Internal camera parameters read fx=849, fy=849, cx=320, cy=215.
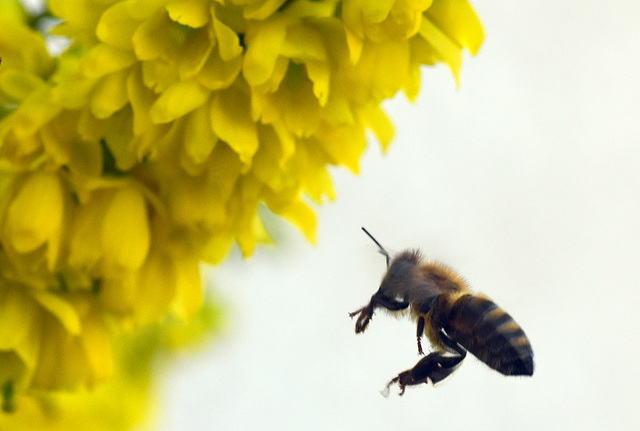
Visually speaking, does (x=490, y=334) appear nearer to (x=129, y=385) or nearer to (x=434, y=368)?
(x=434, y=368)

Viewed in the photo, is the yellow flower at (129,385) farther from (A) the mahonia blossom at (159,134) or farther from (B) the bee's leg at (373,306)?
(B) the bee's leg at (373,306)

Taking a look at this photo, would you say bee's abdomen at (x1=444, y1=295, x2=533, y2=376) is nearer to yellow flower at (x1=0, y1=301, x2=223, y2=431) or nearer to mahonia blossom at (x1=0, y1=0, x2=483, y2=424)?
mahonia blossom at (x1=0, y1=0, x2=483, y2=424)


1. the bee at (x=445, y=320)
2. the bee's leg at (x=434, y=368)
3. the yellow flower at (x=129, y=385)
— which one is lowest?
the yellow flower at (x=129, y=385)

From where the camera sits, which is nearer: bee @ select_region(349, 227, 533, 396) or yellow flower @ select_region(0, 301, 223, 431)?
bee @ select_region(349, 227, 533, 396)

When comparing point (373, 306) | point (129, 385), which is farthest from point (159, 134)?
point (129, 385)

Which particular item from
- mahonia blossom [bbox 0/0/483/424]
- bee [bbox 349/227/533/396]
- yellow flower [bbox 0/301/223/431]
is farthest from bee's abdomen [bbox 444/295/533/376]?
yellow flower [bbox 0/301/223/431]

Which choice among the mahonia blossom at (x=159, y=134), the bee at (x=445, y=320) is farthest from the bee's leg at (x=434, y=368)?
the mahonia blossom at (x=159, y=134)
